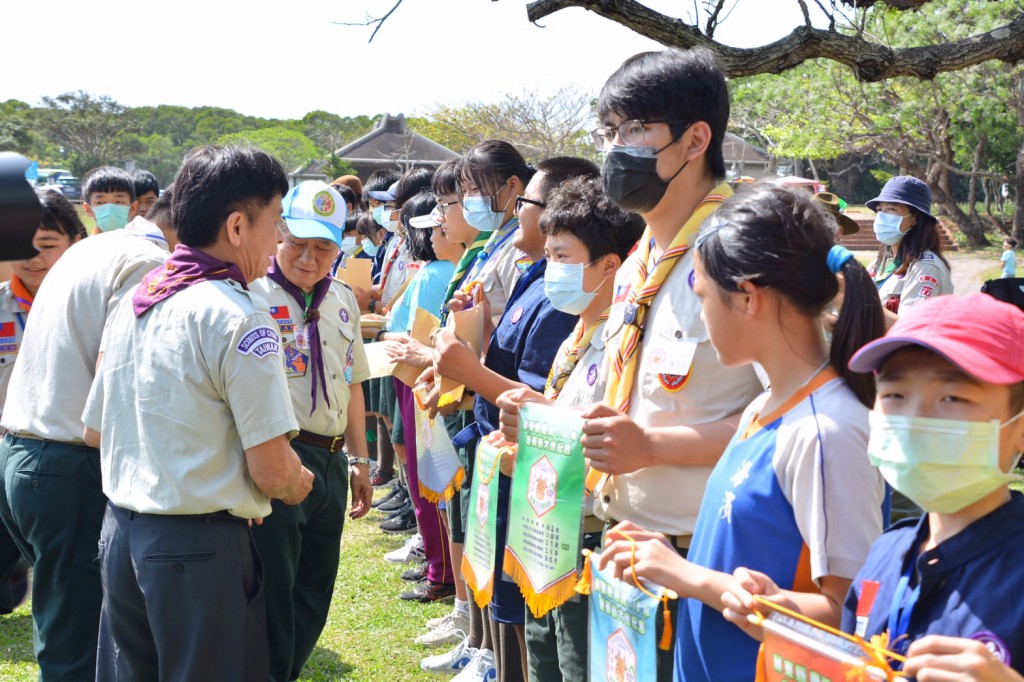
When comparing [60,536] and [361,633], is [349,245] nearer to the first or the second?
[361,633]

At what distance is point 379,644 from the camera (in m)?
5.04

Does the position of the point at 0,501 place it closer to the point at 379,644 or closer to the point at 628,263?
the point at 379,644

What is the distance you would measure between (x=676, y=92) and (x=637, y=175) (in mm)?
251

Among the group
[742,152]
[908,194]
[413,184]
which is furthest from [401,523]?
[742,152]

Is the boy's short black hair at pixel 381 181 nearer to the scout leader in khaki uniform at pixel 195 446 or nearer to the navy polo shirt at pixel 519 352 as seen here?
the navy polo shirt at pixel 519 352

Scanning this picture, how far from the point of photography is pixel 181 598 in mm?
2760

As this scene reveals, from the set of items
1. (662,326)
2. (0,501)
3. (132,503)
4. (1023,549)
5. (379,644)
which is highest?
(662,326)

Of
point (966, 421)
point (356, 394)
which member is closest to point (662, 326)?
point (966, 421)

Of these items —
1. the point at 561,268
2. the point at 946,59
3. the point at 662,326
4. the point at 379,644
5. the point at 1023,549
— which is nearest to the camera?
the point at 1023,549

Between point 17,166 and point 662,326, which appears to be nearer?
point 17,166

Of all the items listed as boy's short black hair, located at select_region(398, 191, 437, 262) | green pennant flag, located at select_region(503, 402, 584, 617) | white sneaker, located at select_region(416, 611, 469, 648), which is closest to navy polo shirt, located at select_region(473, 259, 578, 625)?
green pennant flag, located at select_region(503, 402, 584, 617)

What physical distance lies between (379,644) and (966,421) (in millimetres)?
4094

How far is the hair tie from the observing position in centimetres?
193

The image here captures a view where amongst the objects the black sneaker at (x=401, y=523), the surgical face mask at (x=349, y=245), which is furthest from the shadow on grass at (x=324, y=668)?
the surgical face mask at (x=349, y=245)
